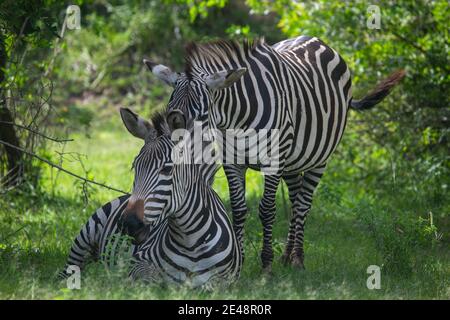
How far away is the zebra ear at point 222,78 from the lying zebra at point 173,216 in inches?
15.3

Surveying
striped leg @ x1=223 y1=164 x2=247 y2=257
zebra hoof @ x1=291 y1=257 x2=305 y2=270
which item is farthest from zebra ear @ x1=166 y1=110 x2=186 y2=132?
zebra hoof @ x1=291 y1=257 x2=305 y2=270

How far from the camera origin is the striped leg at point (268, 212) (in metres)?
6.84

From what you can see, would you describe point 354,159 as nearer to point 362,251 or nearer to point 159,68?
point 362,251

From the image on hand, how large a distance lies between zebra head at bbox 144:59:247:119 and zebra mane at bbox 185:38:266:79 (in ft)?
0.10

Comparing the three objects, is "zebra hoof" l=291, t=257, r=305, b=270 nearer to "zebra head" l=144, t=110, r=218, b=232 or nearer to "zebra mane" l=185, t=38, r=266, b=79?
"zebra head" l=144, t=110, r=218, b=232

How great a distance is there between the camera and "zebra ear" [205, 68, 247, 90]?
6133mm

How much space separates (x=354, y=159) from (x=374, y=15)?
2.24 metres

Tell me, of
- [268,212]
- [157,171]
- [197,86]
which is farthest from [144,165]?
[268,212]

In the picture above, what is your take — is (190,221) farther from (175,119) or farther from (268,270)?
(268,270)

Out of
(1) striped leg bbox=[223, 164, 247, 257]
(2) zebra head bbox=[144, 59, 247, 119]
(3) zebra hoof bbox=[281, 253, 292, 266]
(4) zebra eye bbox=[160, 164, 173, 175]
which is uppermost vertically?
(2) zebra head bbox=[144, 59, 247, 119]

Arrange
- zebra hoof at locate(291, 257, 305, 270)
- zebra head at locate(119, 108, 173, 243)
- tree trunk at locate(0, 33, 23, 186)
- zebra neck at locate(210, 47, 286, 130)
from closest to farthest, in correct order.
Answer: zebra head at locate(119, 108, 173, 243)
zebra neck at locate(210, 47, 286, 130)
zebra hoof at locate(291, 257, 305, 270)
tree trunk at locate(0, 33, 23, 186)

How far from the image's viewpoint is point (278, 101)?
6.81m

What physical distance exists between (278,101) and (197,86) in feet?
3.45

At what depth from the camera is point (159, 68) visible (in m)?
6.52
